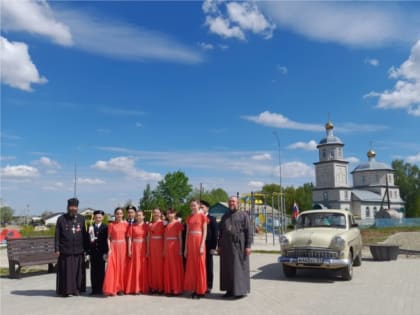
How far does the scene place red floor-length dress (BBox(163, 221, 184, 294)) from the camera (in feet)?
27.7

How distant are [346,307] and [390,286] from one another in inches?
103

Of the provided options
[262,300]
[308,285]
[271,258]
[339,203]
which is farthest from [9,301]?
[339,203]

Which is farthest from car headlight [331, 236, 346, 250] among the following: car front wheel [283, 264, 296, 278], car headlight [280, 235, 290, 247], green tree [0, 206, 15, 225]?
green tree [0, 206, 15, 225]

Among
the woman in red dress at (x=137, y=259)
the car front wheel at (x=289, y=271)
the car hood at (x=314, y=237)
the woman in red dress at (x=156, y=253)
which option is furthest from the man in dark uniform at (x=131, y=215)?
the car front wheel at (x=289, y=271)

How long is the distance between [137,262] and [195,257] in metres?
1.24

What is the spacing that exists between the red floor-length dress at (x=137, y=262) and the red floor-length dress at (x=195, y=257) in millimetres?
939

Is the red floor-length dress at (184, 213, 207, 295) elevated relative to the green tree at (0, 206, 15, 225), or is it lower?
lower

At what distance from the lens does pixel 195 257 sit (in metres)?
8.27

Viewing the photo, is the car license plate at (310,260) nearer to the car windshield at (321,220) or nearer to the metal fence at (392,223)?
the car windshield at (321,220)

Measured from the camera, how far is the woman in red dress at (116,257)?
8.33m

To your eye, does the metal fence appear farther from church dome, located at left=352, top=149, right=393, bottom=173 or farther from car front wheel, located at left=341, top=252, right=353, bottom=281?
car front wheel, located at left=341, top=252, right=353, bottom=281

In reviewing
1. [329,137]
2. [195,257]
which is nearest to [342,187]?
[329,137]

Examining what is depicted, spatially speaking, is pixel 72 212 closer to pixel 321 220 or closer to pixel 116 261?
pixel 116 261

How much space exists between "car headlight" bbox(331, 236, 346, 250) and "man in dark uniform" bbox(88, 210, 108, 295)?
5272 millimetres
